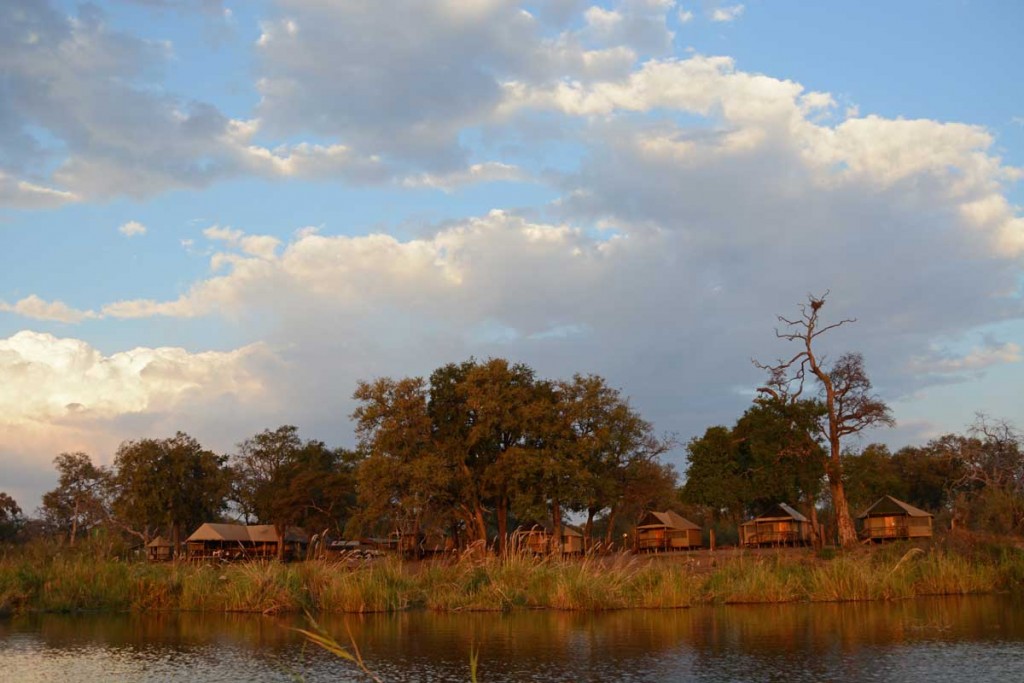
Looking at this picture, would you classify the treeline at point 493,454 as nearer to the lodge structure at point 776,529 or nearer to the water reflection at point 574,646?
the lodge structure at point 776,529

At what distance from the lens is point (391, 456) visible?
5447cm

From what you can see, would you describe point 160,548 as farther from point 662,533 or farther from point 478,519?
point 662,533

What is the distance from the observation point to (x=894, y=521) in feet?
195

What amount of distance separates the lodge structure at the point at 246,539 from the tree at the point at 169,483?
2.71 m

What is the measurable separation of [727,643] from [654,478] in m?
46.0

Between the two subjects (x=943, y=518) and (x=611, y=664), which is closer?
(x=611, y=664)

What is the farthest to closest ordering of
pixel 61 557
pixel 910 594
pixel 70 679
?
pixel 61 557 < pixel 910 594 < pixel 70 679

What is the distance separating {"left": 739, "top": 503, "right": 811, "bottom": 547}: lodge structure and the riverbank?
30.2 meters

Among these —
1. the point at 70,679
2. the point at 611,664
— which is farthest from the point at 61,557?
the point at 611,664

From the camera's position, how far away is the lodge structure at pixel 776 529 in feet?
198

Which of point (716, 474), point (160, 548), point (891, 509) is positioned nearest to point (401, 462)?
point (716, 474)

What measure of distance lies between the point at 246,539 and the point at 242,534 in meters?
0.57

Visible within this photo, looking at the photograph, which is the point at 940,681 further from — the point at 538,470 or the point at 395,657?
the point at 538,470

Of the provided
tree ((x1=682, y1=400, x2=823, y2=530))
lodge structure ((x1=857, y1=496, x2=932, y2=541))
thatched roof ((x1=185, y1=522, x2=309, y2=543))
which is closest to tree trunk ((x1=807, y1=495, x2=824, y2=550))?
tree ((x1=682, y1=400, x2=823, y2=530))
